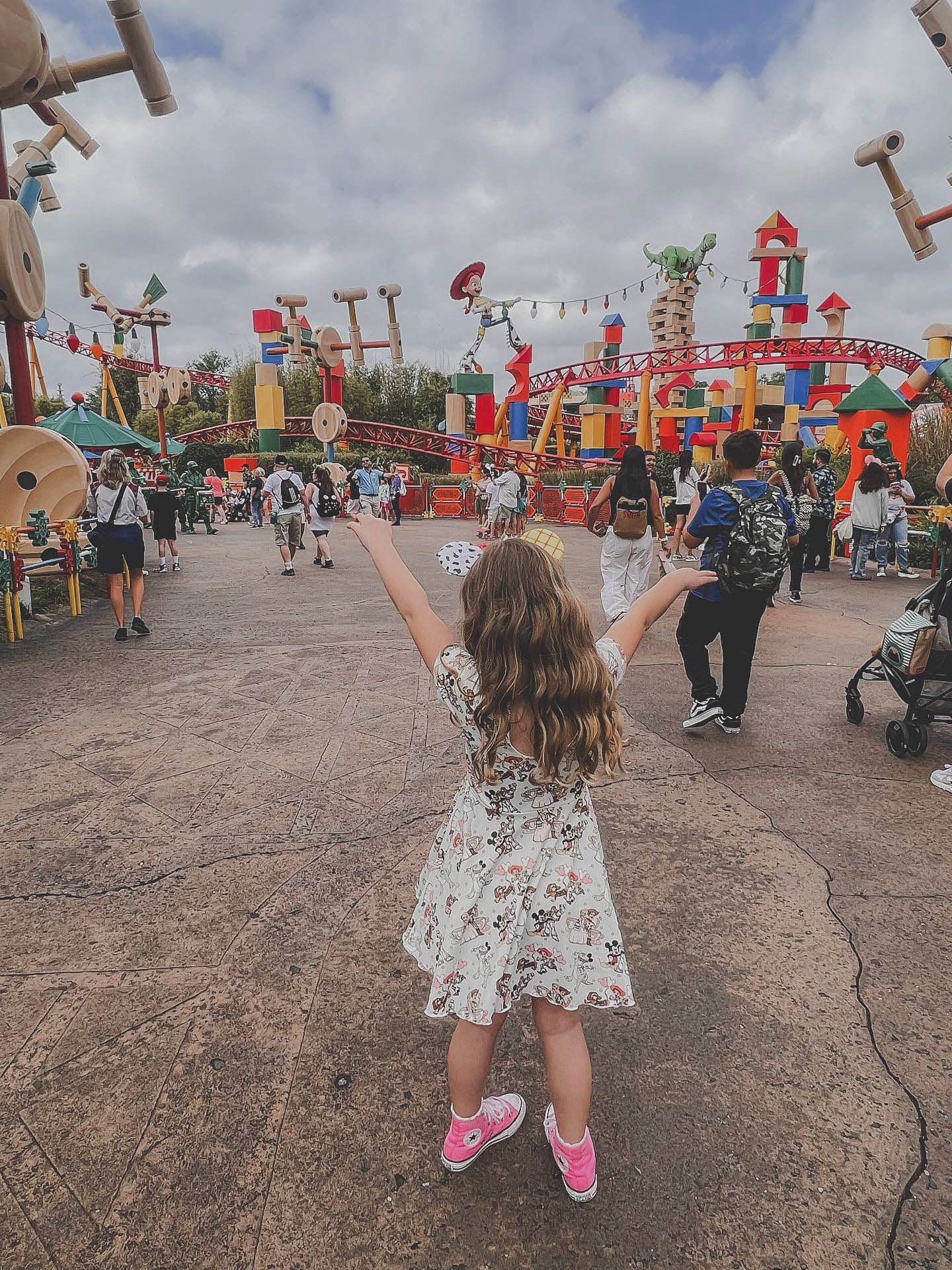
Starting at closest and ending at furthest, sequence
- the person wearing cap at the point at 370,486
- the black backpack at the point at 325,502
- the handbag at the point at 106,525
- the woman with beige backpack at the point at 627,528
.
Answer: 1. the woman with beige backpack at the point at 627,528
2. the handbag at the point at 106,525
3. the black backpack at the point at 325,502
4. the person wearing cap at the point at 370,486

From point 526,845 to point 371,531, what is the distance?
0.92m

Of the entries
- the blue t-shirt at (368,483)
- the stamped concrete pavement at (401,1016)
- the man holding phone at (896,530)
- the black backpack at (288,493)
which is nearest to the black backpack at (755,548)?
the stamped concrete pavement at (401,1016)

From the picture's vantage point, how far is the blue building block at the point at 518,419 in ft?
85.7

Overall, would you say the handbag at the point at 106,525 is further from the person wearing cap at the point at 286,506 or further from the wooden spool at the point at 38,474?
the person wearing cap at the point at 286,506

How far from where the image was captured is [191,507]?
58.6 feet

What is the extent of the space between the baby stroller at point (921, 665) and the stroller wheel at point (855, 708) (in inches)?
14.7

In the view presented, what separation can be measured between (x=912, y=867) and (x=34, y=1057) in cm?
311

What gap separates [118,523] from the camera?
6.51m

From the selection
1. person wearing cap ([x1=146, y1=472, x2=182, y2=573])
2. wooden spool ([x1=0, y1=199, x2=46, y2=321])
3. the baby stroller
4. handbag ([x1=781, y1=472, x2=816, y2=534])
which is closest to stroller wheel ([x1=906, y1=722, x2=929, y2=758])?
the baby stroller

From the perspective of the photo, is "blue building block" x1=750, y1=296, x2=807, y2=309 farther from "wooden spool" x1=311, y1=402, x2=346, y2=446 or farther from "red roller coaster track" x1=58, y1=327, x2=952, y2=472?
"wooden spool" x1=311, y1=402, x2=346, y2=446

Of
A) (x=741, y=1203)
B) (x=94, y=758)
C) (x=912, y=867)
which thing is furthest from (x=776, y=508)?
(x=94, y=758)

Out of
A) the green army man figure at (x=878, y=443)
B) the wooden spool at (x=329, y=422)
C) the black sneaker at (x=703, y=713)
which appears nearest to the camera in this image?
the black sneaker at (x=703, y=713)

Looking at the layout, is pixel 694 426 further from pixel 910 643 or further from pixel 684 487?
pixel 910 643

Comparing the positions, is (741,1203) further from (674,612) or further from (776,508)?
(674,612)
